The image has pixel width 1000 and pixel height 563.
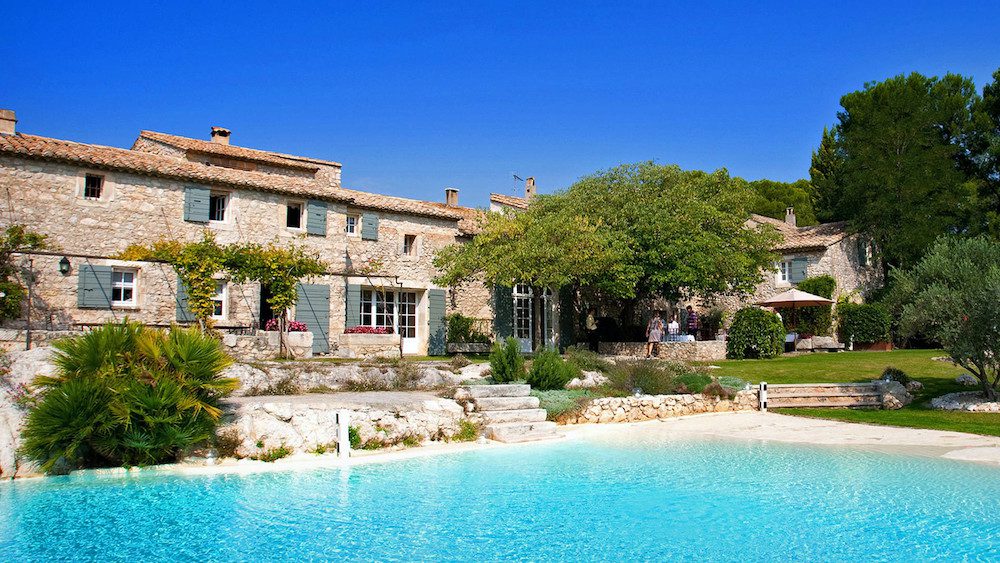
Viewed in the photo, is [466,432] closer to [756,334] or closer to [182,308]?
[182,308]

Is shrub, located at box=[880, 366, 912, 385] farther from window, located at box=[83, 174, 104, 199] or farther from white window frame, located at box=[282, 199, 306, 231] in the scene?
window, located at box=[83, 174, 104, 199]

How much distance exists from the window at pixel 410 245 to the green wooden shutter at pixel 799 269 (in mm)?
17490

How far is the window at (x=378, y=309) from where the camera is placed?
72.6ft

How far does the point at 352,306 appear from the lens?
69.8 ft

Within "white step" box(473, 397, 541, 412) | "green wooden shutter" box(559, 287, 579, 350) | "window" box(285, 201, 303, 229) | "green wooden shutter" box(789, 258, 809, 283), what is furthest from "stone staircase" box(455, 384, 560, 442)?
"green wooden shutter" box(789, 258, 809, 283)

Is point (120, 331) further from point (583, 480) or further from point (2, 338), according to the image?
point (583, 480)

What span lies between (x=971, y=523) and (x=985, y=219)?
26.4 meters

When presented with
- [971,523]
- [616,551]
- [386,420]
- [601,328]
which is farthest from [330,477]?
[601,328]

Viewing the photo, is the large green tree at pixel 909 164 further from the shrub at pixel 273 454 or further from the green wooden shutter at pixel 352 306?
the shrub at pixel 273 454

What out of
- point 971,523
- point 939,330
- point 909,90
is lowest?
point 971,523

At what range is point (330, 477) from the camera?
8.77 metres

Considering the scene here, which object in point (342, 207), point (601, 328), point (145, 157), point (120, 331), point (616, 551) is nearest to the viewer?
point (616, 551)

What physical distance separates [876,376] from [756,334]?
4.88 metres

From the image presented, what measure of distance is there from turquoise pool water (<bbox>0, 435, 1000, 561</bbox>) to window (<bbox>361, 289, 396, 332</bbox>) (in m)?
12.7
